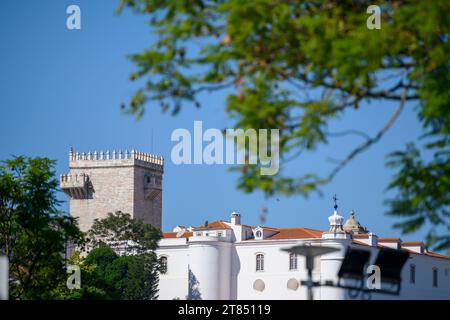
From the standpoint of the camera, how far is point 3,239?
45.8 m

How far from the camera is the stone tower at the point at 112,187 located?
373 ft

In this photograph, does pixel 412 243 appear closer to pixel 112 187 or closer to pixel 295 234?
pixel 295 234

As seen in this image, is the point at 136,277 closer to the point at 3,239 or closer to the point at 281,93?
the point at 3,239

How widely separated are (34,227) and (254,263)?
6129 cm

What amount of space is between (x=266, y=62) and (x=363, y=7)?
1.72 metres

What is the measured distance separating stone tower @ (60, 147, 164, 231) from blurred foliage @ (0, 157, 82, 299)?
68080 mm

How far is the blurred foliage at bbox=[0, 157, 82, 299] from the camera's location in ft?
137

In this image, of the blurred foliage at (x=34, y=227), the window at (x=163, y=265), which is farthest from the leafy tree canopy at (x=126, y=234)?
the blurred foliage at (x=34, y=227)

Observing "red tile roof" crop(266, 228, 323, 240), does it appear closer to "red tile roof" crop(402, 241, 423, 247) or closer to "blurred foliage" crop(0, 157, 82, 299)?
"red tile roof" crop(402, 241, 423, 247)

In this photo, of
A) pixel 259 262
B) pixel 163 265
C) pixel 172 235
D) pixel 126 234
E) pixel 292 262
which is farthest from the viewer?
pixel 172 235

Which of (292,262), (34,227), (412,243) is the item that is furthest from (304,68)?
(412,243)

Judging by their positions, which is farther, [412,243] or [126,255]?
[412,243]

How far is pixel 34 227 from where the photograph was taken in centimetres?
4131
